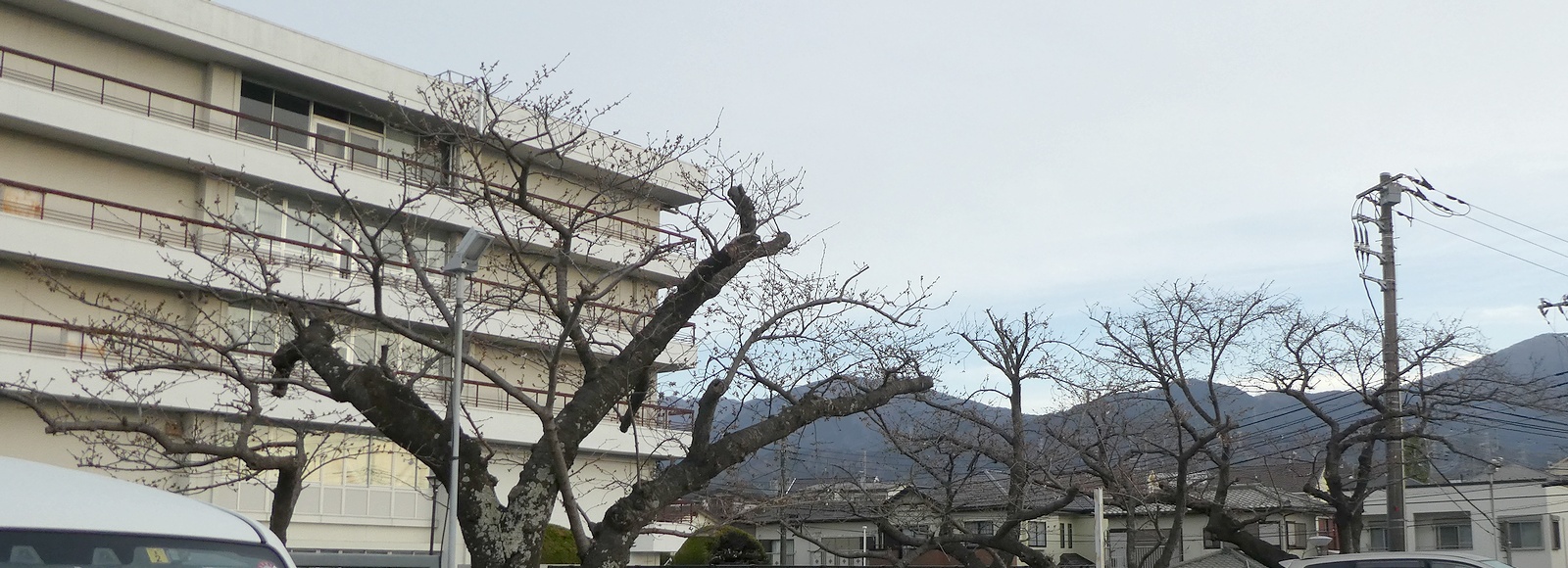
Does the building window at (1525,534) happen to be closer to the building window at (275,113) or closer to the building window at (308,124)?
the building window at (308,124)

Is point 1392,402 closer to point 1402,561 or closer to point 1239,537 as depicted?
point 1239,537

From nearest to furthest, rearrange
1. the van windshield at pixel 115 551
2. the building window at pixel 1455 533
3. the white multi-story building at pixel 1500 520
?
the van windshield at pixel 115 551, the white multi-story building at pixel 1500 520, the building window at pixel 1455 533

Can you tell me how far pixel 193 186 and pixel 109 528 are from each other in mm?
25108

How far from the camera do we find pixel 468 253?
13656 millimetres

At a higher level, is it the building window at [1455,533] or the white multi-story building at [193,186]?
the white multi-story building at [193,186]

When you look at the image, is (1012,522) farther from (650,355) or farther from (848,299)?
(650,355)

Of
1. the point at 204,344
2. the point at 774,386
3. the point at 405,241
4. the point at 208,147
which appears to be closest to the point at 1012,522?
the point at 774,386

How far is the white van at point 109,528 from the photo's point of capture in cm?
453

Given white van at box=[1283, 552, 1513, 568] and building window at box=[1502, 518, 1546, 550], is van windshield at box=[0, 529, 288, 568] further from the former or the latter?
building window at box=[1502, 518, 1546, 550]

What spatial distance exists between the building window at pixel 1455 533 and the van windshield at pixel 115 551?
53380 millimetres

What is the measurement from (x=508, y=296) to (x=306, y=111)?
17.9 metres

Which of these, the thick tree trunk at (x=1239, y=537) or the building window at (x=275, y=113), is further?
the building window at (x=275, y=113)

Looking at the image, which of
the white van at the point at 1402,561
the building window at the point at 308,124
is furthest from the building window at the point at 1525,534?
the building window at the point at 308,124

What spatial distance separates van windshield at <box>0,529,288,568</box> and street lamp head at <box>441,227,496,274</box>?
848 cm
